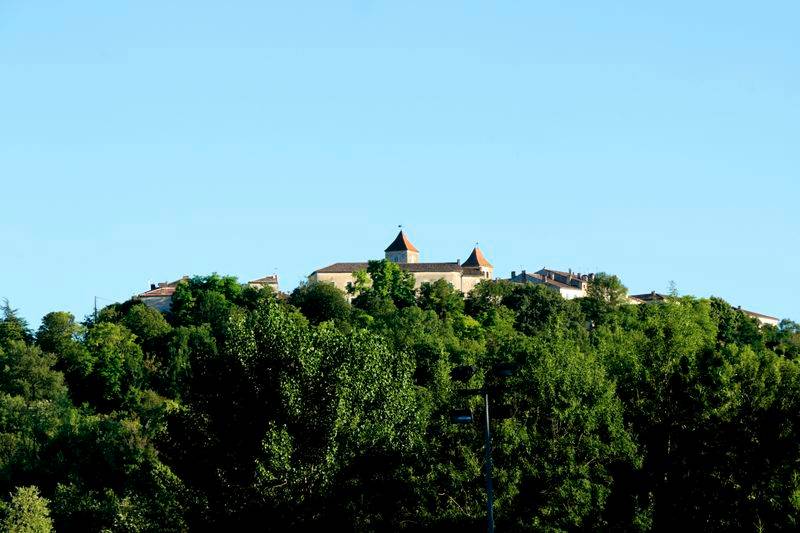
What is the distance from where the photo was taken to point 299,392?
4534cm

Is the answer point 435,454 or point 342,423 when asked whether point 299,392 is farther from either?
point 435,454

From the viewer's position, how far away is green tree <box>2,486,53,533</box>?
216 ft

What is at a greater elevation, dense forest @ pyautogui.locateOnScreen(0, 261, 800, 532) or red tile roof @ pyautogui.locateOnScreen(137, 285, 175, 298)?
red tile roof @ pyautogui.locateOnScreen(137, 285, 175, 298)

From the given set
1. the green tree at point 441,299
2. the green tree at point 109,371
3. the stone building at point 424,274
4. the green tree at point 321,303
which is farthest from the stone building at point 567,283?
the green tree at point 109,371

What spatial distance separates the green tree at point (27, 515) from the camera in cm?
6581

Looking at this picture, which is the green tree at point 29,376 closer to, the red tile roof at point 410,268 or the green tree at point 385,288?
the green tree at point 385,288

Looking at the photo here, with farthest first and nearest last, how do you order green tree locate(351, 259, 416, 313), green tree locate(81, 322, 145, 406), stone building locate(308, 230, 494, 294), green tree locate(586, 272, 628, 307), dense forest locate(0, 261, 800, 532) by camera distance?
stone building locate(308, 230, 494, 294) → green tree locate(586, 272, 628, 307) → green tree locate(351, 259, 416, 313) → green tree locate(81, 322, 145, 406) → dense forest locate(0, 261, 800, 532)

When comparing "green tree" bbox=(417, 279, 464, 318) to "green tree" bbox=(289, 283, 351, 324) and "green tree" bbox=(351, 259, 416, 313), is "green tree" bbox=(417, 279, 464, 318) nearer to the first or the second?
"green tree" bbox=(351, 259, 416, 313)

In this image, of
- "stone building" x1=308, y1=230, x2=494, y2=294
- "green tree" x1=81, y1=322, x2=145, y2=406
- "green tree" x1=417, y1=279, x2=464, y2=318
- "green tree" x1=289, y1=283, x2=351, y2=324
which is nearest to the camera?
"green tree" x1=81, y1=322, x2=145, y2=406

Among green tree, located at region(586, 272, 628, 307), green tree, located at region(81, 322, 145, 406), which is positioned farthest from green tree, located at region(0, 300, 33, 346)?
green tree, located at region(586, 272, 628, 307)

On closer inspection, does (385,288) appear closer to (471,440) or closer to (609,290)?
(609,290)

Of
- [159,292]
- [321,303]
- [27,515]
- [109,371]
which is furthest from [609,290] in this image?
[27,515]

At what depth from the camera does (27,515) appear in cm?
6669

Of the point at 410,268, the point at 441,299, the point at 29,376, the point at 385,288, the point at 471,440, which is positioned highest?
the point at 410,268
